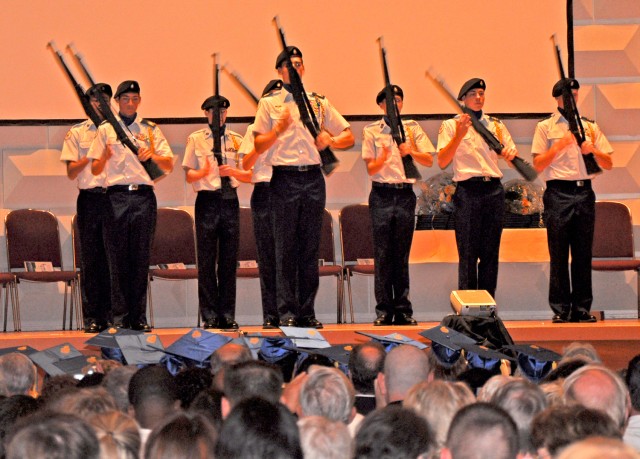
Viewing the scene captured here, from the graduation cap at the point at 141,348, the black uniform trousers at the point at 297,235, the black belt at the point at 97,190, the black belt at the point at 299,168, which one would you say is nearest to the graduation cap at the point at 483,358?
the graduation cap at the point at 141,348

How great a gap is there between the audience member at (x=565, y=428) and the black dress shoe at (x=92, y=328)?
5362 mm

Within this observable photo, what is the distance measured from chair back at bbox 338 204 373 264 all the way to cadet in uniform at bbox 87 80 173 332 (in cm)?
201

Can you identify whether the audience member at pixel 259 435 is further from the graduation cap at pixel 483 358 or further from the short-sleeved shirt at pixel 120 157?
the short-sleeved shirt at pixel 120 157

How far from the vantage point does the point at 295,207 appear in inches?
293

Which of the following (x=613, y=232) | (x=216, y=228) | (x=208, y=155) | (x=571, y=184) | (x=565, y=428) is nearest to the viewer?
(x=565, y=428)

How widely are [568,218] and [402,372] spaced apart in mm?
4374

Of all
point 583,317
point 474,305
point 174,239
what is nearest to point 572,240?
point 583,317

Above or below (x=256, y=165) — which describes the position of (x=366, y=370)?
below

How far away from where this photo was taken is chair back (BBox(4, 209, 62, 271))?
359 inches

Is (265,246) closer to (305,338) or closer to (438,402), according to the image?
(305,338)

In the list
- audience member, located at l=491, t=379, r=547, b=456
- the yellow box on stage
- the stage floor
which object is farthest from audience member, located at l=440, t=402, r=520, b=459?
the stage floor

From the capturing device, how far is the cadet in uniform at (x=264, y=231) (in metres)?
8.12

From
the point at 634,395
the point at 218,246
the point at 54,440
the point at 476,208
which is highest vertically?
the point at 476,208

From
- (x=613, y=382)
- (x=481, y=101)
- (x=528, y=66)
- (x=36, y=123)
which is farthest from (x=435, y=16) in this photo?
(x=613, y=382)
